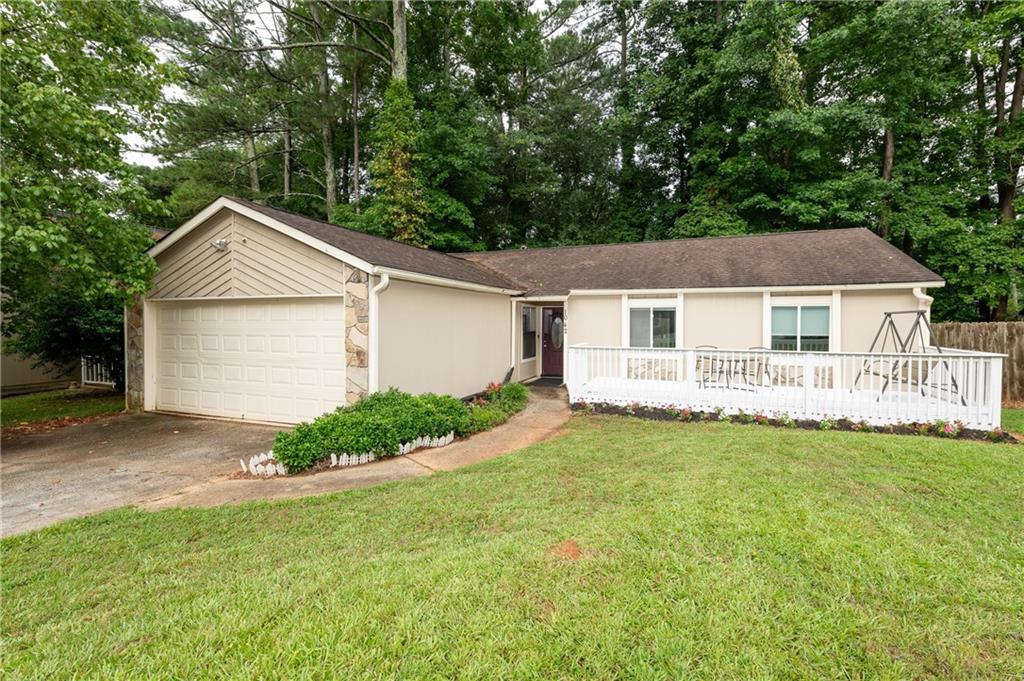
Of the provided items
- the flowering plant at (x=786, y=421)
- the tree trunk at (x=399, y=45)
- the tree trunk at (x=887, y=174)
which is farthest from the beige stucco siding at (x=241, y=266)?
the tree trunk at (x=887, y=174)

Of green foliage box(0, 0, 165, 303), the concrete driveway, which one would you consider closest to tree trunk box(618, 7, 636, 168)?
green foliage box(0, 0, 165, 303)

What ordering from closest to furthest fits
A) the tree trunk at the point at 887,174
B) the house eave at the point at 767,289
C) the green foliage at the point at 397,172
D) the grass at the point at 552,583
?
1. the grass at the point at 552,583
2. the house eave at the point at 767,289
3. the tree trunk at the point at 887,174
4. the green foliage at the point at 397,172

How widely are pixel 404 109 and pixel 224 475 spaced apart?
636 inches

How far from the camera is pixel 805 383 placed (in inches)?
288

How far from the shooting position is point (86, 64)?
299 inches

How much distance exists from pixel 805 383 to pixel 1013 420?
4.36 meters

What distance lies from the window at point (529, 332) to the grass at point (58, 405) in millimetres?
9684

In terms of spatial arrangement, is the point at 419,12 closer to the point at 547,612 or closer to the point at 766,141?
the point at 766,141

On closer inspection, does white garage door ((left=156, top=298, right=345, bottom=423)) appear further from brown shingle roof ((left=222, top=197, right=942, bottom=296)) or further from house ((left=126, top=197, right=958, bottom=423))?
brown shingle roof ((left=222, top=197, right=942, bottom=296))

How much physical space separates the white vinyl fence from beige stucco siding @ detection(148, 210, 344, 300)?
19.9 feet

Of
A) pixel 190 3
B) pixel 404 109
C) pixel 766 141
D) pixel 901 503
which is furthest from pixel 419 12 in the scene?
pixel 901 503

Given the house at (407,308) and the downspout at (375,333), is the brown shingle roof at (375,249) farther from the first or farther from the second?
the downspout at (375,333)

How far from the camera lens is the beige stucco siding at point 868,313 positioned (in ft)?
30.9

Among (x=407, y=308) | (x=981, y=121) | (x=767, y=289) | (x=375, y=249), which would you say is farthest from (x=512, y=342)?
(x=981, y=121)
